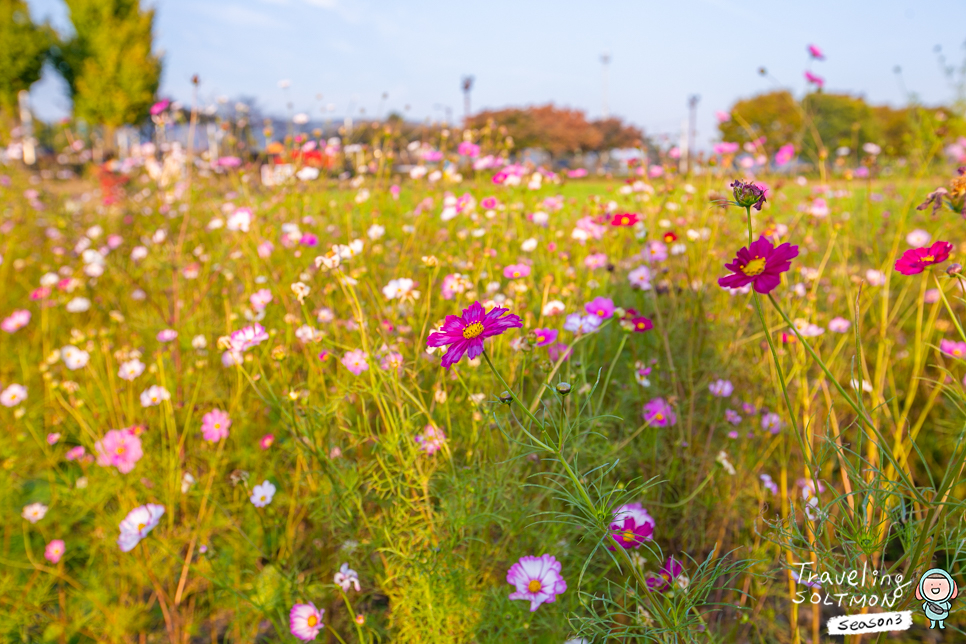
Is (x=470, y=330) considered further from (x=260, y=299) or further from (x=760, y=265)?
(x=260, y=299)

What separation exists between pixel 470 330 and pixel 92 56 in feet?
76.7

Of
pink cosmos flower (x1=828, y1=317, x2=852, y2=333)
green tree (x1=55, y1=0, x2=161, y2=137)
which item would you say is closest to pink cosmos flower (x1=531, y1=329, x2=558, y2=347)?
pink cosmos flower (x1=828, y1=317, x2=852, y2=333)

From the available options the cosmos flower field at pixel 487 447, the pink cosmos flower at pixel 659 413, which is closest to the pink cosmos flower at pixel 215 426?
the cosmos flower field at pixel 487 447

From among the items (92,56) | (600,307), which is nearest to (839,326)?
(600,307)

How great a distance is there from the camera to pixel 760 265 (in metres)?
0.69

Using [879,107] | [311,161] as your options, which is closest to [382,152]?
[311,161]

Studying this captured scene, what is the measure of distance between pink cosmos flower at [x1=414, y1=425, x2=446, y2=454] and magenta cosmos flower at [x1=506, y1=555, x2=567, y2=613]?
0.85 feet

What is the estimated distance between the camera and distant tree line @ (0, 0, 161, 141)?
691 inches

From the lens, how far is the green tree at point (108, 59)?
17.7 m

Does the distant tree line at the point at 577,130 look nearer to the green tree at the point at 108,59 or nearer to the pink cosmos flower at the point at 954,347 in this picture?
the green tree at the point at 108,59

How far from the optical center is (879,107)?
28.9 meters

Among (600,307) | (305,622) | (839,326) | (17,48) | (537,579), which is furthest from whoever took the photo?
(17,48)

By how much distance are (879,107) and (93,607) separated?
122ft

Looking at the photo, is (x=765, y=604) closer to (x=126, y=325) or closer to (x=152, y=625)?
(x=152, y=625)
